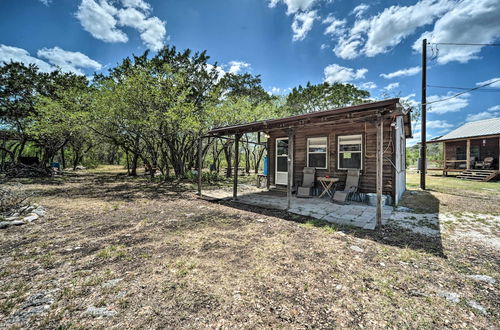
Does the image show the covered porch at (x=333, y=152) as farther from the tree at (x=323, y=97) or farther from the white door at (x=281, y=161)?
the tree at (x=323, y=97)

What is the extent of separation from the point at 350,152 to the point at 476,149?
50.1ft

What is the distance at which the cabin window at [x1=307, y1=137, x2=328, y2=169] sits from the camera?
24.8 ft

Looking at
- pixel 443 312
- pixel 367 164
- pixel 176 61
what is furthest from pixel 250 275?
pixel 176 61

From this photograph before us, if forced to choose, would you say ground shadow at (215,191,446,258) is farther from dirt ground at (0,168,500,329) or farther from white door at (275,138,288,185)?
white door at (275,138,288,185)

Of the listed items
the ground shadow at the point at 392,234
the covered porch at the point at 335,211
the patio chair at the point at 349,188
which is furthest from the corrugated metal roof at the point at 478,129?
the covered porch at the point at 335,211

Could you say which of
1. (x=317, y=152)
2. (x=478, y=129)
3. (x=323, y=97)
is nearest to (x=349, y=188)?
(x=317, y=152)

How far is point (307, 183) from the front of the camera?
7656 mm

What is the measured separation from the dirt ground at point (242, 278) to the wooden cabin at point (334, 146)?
2.42 m

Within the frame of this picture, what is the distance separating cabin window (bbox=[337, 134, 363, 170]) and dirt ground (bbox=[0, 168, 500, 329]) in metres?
3.14

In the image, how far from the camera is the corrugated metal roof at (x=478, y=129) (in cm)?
1281

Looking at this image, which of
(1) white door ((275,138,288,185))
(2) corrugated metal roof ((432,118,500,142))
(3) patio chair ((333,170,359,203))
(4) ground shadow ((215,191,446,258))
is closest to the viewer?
(4) ground shadow ((215,191,446,258))

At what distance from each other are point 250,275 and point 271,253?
2.14 ft

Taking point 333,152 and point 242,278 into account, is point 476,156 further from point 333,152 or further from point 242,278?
point 242,278

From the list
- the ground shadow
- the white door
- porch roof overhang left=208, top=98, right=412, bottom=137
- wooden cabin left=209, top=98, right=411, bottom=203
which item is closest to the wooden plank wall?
wooden cabin left=209, top=98, right=411, bottom=203
